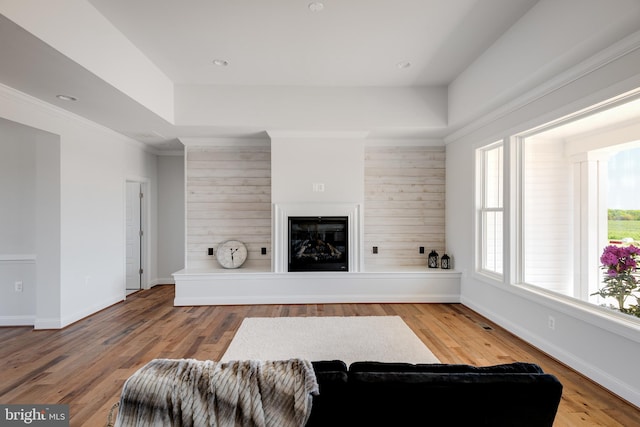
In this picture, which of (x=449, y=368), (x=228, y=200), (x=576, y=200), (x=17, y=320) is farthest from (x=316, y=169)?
(x=17, y=320)

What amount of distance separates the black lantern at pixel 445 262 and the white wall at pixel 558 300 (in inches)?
13.3

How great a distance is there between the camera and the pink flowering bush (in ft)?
7.82

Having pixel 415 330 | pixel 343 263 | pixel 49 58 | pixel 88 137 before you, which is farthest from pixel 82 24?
pixel 415 330

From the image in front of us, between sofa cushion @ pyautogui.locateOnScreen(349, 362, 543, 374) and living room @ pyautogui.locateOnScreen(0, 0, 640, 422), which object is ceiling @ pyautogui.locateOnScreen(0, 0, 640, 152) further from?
sofa cushion @ pyautogui.locateOnScreen(349, 362, 543, 374)

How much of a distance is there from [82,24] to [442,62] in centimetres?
357

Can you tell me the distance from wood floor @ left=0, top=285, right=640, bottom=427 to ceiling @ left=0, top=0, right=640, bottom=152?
2532 millimetres

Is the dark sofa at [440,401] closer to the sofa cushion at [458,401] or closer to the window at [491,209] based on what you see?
the sofa cushion at [458,401]

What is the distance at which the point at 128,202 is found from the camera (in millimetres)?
5695

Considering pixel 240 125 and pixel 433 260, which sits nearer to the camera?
pixel 240 125

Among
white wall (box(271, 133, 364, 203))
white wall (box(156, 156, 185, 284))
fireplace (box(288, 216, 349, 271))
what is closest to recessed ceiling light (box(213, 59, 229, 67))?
white wall (box(271, 133, 364, 203))

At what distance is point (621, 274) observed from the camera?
246 centimetres

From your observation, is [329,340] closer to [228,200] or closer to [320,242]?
[320,242]

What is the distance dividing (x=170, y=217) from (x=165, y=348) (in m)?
3.30

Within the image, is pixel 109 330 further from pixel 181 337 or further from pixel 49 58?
pixel 49 58
